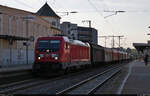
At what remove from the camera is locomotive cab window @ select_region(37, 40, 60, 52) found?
2602 cm

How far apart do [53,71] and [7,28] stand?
26.8 m

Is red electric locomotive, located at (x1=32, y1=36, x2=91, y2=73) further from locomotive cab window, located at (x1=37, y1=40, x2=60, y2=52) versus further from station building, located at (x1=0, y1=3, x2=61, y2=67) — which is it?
station building, located at (x1=0, y1=3, x2=61, y2=67)

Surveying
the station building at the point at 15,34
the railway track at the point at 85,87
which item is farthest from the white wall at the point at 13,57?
the railway track at the point at 85,87

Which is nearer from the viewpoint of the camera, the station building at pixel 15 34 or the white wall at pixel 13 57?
the station building at pixel 15 34

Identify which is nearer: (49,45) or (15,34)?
(49,45)

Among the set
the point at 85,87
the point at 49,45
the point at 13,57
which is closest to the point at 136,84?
the point at 85,87

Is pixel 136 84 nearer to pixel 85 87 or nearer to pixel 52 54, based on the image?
pixel 85 87

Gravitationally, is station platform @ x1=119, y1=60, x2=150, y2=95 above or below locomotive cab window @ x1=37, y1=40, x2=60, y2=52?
below

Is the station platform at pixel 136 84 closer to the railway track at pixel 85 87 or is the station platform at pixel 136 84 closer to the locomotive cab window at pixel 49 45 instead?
the railway track at pixel 85 87

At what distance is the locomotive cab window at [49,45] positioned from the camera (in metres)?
26.0

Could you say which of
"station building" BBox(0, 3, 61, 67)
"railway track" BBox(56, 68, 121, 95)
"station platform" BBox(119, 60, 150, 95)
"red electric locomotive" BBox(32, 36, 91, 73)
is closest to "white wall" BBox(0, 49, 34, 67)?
"station building" BBox(0, 3, 61, 67)

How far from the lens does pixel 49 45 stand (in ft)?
86.1

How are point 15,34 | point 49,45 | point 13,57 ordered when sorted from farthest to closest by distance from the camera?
point 15,34
point 13,57
point 49,45

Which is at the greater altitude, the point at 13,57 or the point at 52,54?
the point at 13,57
